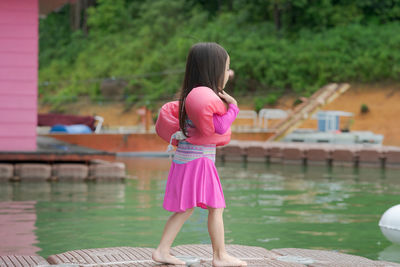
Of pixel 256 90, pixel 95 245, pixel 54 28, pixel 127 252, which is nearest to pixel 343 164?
pixel 95 245

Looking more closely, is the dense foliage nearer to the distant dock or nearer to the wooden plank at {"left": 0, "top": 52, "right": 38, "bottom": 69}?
the distant dock

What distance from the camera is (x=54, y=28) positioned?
48062 mm

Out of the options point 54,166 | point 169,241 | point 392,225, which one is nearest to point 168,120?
point 169,241

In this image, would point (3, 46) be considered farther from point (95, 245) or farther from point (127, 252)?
point (127, 252)

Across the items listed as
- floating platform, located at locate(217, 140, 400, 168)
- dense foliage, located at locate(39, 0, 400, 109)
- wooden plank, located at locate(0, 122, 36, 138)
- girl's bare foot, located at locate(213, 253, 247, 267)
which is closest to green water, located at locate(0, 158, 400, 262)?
wooden plank, located at locate(0, 122, 36, 138)

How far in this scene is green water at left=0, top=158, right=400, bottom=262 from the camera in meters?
6.77

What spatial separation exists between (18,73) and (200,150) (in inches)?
342

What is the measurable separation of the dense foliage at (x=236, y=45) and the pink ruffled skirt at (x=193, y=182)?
26.3 m

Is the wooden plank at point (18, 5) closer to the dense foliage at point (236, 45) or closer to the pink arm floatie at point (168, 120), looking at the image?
Result: the pink arm floatie at point (168, 120)

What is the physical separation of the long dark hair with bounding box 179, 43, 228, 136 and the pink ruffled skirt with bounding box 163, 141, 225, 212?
6.4 inches

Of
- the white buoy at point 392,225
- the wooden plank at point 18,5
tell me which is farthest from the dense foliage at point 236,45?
the white buoy at point 392,225

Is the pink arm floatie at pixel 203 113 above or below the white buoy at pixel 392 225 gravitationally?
above

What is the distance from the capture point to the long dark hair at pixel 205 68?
13.9 feet

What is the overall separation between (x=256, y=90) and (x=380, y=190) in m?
22.0
